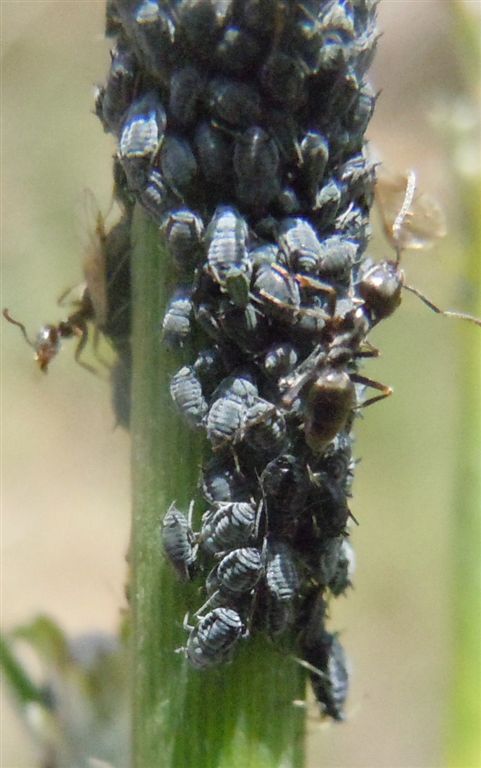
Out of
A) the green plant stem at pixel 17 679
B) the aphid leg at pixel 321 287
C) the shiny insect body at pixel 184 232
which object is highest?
the shiny insect body at pixel 184 232

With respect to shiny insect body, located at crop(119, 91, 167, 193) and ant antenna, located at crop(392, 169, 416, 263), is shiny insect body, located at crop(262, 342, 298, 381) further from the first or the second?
ant antenna, located at crop(392, 169, 416, 263)

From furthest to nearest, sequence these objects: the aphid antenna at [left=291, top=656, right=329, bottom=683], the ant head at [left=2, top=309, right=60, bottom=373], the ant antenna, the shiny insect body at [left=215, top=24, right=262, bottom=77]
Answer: the ant head at [left=2, top=309, right=60, bottom=373] → the ant antenna → the aphid antenna at [left=291, top=656, right=329, bottom=683] → the shiny insect body at [left=215, top=24, right=262, bottom=77]

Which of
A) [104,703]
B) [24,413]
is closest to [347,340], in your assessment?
[104,703]

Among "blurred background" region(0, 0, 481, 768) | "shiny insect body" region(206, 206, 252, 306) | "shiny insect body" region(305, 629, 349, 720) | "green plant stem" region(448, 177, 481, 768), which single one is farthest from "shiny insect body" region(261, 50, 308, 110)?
"blurred background" region(0, 0, 481, 768)

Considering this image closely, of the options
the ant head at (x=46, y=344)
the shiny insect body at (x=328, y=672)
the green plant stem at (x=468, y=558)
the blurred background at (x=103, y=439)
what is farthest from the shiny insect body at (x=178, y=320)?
the blurred background at (x=103, y=439)

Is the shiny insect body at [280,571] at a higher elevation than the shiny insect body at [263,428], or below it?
below

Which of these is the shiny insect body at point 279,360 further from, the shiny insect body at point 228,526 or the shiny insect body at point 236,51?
the shiny insect body at point 236,51

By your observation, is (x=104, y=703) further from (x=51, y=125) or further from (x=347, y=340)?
(x=51, y=125)
